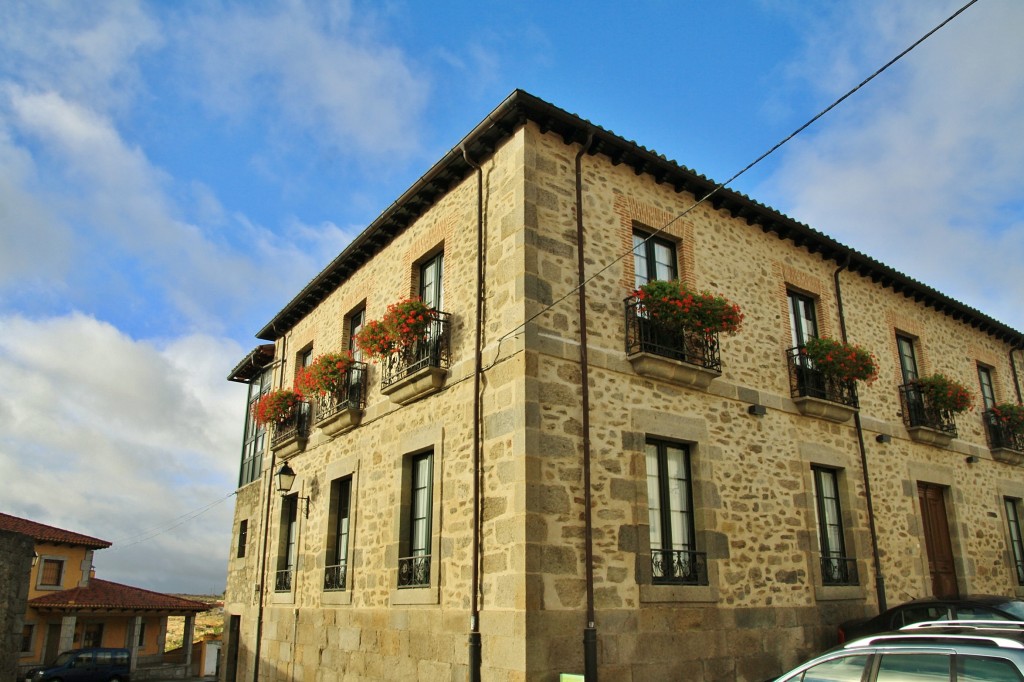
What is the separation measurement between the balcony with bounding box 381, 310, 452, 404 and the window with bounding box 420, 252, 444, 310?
38 cm

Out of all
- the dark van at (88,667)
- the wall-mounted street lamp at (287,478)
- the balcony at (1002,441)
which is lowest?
the dark van at (88,667)

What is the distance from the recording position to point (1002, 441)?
15727 millimetres

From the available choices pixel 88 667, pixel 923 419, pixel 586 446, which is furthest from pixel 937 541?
pixel 88 667

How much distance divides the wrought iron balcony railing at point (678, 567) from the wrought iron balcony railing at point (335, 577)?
5280mm

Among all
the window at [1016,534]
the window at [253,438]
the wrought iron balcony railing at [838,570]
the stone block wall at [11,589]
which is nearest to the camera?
the stone block wall at [11,589]

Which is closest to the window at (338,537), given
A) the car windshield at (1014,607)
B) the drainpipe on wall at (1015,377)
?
the car windshield at (1014,607)

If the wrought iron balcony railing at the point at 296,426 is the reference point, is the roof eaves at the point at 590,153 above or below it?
above

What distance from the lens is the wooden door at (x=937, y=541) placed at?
13.4m

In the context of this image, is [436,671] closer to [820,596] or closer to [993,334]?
[820,596]

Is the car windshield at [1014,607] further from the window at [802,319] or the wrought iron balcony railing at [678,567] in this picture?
the window at [802,319]

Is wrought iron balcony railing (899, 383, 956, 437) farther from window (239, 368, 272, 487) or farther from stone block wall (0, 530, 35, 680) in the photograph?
stone block wall (0, 530, 35, 680)

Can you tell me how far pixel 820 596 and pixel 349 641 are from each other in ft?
22.7

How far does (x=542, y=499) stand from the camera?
8.31 meters

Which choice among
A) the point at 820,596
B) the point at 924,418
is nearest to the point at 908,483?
the point at 924,418
